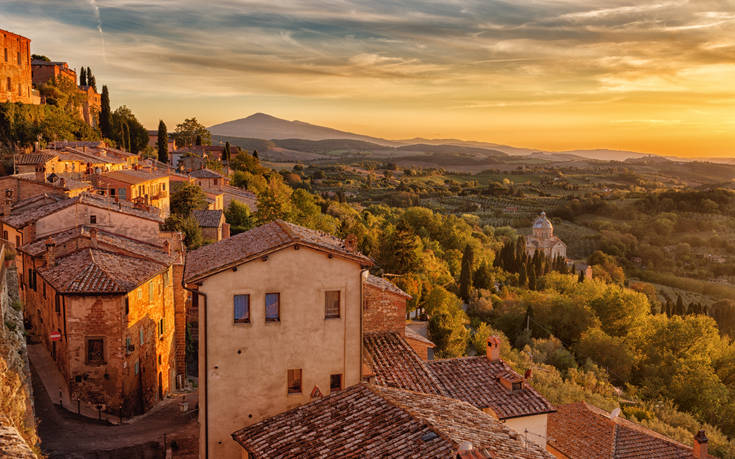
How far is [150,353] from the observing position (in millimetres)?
23109

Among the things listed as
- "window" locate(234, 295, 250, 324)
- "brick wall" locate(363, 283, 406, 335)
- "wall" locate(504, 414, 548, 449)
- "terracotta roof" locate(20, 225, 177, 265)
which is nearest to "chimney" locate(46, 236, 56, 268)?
"terracotta roof" locate(20, 225, 177, 265)

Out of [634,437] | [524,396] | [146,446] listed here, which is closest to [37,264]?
[146,446]

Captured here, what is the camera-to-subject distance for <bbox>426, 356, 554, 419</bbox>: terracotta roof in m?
17.7

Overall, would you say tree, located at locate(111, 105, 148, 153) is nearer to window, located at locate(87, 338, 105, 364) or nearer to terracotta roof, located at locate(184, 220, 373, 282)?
window, located at locate(87, 338, 105, 364)

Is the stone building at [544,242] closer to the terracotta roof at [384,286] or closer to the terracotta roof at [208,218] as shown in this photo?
the terracotta roof at [208,218]

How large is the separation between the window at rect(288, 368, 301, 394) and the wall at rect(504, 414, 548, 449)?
6.92m

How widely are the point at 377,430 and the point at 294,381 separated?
10.4 feet

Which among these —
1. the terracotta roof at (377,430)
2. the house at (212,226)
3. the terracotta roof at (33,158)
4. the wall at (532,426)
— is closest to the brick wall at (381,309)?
the wall at (532,426)

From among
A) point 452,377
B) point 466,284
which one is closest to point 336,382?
point 452,377

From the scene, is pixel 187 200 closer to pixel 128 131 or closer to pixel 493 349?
pixel 493 349

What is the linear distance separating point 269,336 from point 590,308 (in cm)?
3877

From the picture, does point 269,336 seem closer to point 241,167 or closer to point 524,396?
point 524,396

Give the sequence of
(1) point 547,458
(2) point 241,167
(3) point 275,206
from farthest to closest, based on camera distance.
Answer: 1. (2) point 241,167
2. (3) point 275,206
3. (1) point 547,458

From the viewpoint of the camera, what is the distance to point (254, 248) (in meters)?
13.9
